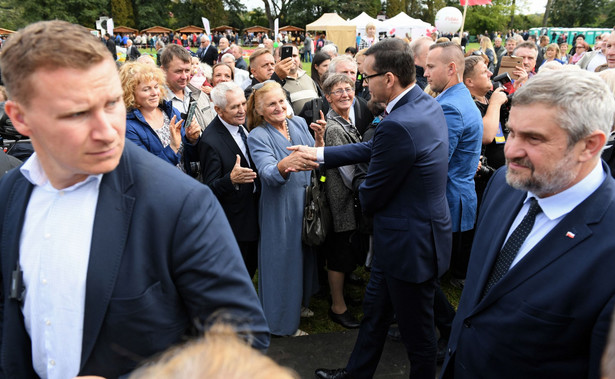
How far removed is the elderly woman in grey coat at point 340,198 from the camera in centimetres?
362

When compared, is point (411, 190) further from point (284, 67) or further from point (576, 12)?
point (576, 12)

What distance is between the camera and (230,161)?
11.6 ft

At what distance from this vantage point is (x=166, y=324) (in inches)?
51.1

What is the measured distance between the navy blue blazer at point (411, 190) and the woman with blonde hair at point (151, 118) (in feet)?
5.88

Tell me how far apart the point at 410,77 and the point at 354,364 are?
203 cm

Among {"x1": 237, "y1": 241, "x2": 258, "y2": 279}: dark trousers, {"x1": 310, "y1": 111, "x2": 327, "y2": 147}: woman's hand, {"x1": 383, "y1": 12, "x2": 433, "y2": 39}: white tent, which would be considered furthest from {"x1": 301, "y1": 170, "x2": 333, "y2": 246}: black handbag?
{"x1": 383, "y1": 12, "x2": 433, "y2": 39}: white tent

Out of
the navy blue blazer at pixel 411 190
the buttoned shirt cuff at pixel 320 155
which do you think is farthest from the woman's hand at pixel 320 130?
the navy blue blazer at pixel 411 190

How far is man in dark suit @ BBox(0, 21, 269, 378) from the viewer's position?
1.17 meters

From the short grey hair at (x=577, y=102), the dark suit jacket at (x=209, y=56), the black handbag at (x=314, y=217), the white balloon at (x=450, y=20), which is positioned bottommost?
the black handbag at (x=314, y=217)

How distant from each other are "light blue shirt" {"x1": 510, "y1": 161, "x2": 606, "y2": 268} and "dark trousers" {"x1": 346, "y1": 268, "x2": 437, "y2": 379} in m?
1.12

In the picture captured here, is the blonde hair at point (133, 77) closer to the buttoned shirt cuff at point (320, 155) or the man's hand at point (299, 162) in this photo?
the man's hand at point (299, 162)

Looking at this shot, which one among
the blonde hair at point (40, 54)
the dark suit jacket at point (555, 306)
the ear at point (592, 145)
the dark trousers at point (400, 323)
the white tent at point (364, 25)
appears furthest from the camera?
the white tent at point (364, 25)

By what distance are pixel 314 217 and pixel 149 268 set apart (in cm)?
231

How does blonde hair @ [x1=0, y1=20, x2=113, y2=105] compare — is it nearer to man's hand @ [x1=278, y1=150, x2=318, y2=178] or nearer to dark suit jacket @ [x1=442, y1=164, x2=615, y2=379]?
dark suit jacket @ [x1=442, y1=164, x2=615, y2=379]
